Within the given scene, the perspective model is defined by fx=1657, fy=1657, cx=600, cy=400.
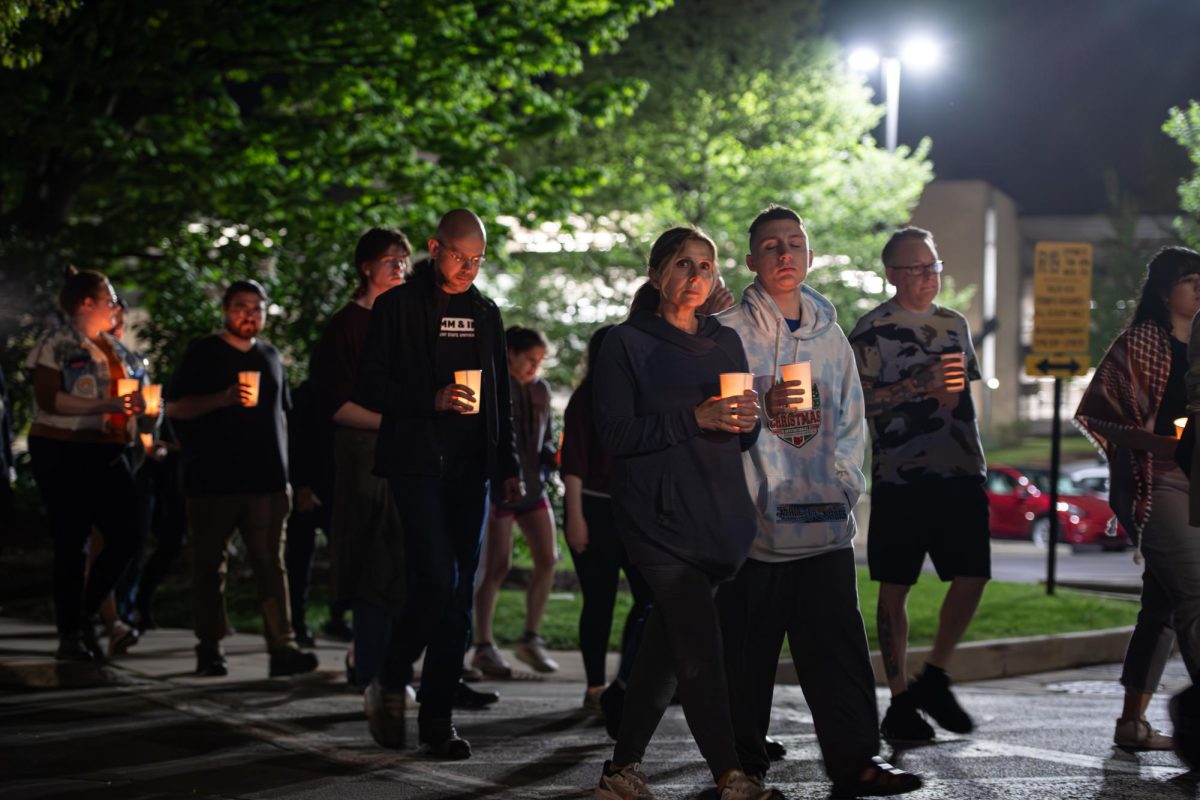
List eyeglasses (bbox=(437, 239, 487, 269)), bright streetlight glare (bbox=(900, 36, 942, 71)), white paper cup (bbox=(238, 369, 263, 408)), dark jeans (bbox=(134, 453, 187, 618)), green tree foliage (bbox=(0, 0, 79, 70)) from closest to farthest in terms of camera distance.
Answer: eyeglasses (bbox=(437, 239, 487, 269)) < white paper cup (bbox=(238, 369, 263, 408)) < green tree foliage (bbox=(0, 0, 79, 70)) < dark jeans (bbox=(134, 453, 187, 618)) < bright streetlight glare (bbox=(900, 36, 942, 71))

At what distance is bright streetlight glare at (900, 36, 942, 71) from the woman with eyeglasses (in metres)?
17.7

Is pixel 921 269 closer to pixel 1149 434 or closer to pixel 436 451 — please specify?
pixel 1149 434

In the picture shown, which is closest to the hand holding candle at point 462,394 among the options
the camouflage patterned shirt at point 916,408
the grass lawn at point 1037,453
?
the camouflage patterned shirt at point 916,408

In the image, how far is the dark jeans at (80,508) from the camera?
8.50 meters

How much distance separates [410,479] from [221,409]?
8.13 ft

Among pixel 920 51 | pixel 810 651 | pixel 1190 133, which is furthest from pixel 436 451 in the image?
pixel 1190 133

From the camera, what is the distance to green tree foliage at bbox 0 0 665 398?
16.4 meters

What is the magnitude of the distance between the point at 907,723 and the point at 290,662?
3.34 m

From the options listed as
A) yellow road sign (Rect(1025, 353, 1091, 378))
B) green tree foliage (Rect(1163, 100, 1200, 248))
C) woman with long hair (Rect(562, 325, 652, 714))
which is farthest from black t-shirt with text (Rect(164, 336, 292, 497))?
green tree foliage (Rect(1163, 100, 1200, 248))

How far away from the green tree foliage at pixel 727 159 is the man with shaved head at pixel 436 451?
950 inches

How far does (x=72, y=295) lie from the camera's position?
28.3ft

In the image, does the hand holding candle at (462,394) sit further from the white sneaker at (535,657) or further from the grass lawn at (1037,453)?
the grass lawn at (1037,453)

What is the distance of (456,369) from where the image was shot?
6496mm

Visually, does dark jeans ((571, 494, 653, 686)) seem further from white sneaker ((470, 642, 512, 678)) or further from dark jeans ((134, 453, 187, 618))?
dark jeans ((134, 453, 187, 618))
